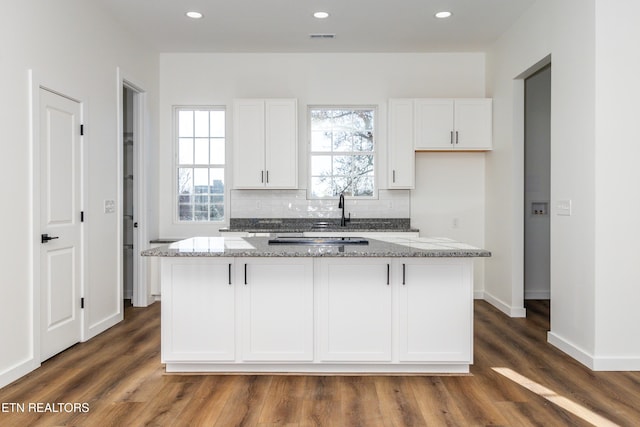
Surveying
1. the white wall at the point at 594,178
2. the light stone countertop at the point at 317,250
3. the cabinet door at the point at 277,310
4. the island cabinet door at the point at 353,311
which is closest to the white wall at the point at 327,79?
the white wall at the point at 594,178

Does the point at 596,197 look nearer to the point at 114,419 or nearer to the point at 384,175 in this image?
the point at 384,175

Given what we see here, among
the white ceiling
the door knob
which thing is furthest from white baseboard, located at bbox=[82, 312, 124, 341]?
the white ceiling

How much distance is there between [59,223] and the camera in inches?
136

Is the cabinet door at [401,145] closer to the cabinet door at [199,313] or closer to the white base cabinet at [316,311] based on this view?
the white base cabinet at [316,311]

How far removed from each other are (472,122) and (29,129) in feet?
14.1

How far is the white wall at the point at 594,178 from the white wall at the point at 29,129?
392 centimetres

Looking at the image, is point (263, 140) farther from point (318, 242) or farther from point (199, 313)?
point (199, 313)

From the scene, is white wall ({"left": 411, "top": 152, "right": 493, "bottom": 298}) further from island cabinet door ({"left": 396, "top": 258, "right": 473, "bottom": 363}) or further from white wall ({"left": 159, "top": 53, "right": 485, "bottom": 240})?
island cabinet door ({"left": 396, "top": 258, "right": 473, "bottom": 363})

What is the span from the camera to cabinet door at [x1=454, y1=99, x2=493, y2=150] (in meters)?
5.12

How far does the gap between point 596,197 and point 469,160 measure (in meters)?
2.41

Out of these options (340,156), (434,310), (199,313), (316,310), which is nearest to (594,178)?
(434,310)

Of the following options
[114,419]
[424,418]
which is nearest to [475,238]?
[424,418]

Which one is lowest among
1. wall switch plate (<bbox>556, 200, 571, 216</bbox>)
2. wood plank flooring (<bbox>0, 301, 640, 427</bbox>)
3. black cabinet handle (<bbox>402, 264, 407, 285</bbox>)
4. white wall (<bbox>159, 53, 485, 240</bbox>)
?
wood plank flooring (<bbox>0, 301, 640, 427</bbox>)

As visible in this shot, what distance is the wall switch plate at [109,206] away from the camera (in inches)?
165
